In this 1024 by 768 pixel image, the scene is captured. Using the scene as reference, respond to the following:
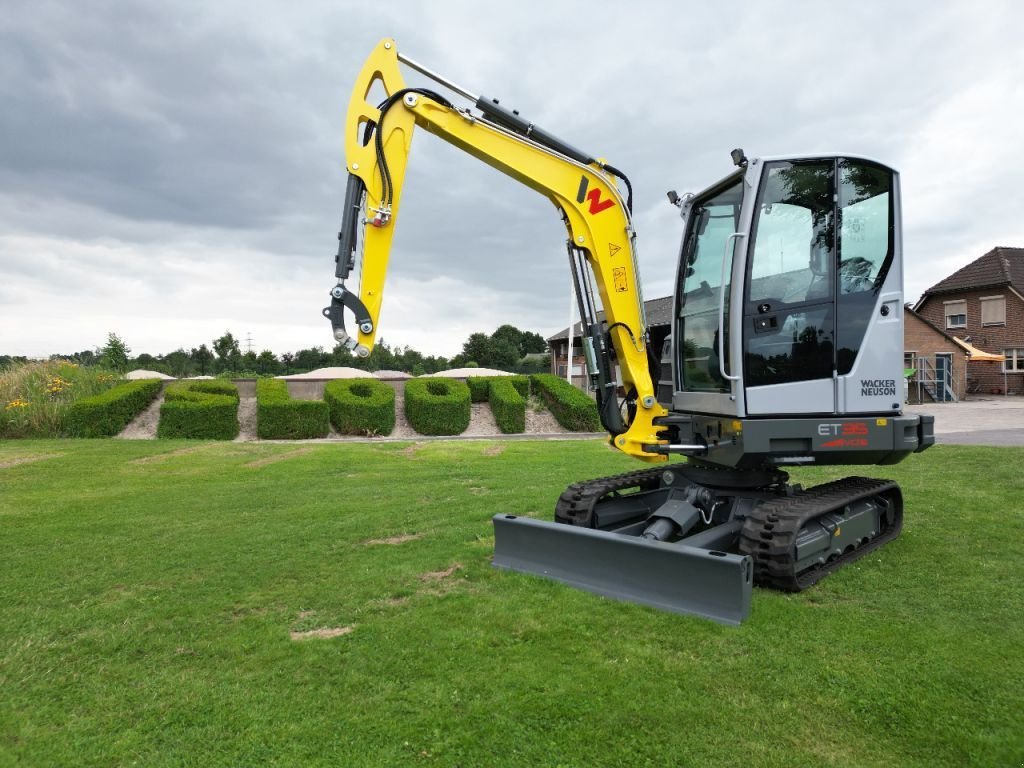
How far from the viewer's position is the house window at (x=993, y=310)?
33.3m

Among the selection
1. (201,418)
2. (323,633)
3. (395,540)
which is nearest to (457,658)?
(323,633)

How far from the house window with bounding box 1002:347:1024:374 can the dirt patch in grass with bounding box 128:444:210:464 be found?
119ft

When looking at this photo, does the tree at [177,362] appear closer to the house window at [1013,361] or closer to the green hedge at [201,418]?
the green hedge at [201,418]

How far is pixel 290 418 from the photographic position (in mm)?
17406

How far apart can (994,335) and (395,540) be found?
3716 cm

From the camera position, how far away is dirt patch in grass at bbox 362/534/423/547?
263 inches

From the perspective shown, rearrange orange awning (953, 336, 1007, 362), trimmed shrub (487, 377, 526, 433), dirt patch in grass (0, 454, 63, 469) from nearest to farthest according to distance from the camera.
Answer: dirt patch in grass (0, 454, 63, 469) → trimmed shrub (487, 377, 526, 433) → orange awning (953, 336, 1007, 362)

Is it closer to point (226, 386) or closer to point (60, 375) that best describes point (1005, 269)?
point (226, 386)

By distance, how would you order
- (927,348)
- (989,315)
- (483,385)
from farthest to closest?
(989,315)
(927,348)
(483,385)

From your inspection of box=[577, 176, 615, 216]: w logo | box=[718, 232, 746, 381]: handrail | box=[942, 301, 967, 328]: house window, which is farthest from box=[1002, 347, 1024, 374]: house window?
box=[718, 232, 746, 381]: handrail

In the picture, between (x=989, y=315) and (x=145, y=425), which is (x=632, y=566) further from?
(x=989, y=315)

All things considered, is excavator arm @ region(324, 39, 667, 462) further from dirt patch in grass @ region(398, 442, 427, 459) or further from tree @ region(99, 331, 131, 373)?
tree @ region(99, 331, 131, 373)

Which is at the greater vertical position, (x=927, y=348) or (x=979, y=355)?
(x=927, y=348)

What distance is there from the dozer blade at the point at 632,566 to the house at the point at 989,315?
33725mm
